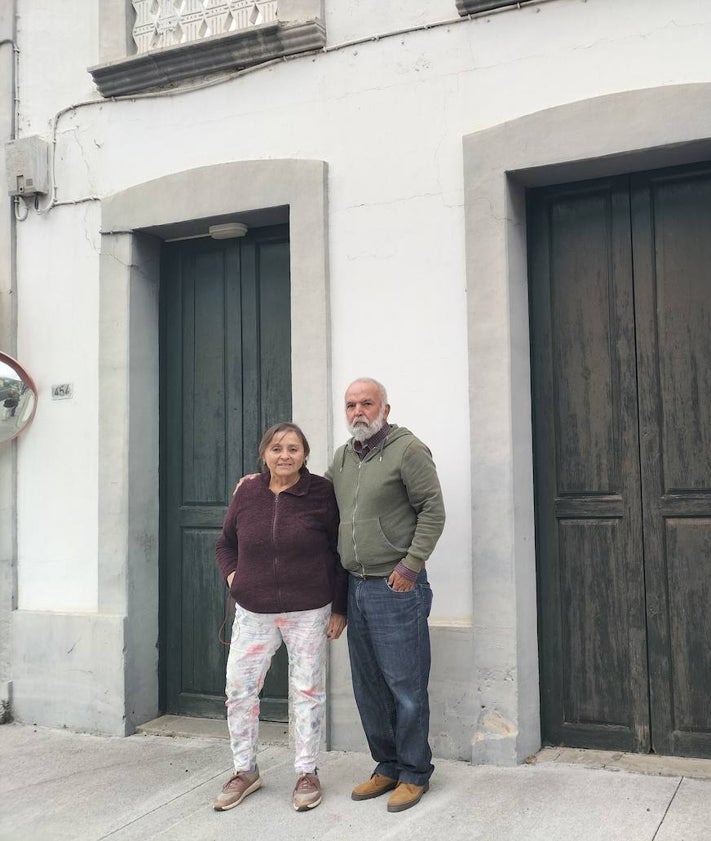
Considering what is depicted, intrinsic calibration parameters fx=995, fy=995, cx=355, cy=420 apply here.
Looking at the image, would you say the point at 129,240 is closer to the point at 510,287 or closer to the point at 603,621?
the point at 510,287

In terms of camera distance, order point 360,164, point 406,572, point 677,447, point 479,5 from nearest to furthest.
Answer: point 406,572 < point 677,447 < point 479,5 < point 360,164

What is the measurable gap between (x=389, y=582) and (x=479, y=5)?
299cm

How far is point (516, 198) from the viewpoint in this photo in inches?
203

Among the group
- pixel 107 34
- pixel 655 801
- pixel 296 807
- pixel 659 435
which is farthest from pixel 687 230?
pixel 107 34

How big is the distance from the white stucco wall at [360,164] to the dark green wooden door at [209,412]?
0.48 metres

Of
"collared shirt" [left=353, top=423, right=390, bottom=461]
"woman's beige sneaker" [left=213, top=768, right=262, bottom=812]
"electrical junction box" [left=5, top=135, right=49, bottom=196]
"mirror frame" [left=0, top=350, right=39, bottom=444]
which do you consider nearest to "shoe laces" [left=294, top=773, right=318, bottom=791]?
"woman's beige sneaker" [left=213, top=768, right=262, bottom=812]

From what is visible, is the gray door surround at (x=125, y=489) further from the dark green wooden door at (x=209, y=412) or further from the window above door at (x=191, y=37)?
the window above door at (x=191, y=37)

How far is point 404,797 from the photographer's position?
4395mm

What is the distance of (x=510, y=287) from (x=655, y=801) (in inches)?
97.6

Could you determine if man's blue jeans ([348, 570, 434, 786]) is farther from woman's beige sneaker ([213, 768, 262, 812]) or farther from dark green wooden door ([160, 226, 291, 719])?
dark green wooden door ([160, 226, 291, 719])

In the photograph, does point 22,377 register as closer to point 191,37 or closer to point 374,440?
point 191,37

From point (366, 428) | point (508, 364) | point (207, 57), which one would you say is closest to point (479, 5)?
point (207, 57)

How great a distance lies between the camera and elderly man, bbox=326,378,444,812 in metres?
4.38

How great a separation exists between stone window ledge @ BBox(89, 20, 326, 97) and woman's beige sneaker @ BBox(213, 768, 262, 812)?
3.90 metres
